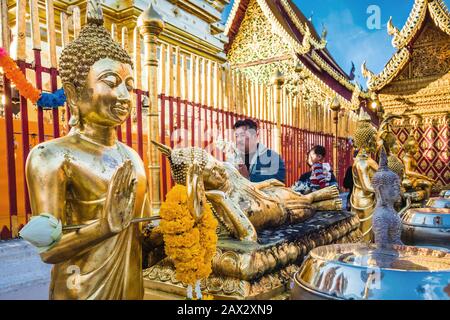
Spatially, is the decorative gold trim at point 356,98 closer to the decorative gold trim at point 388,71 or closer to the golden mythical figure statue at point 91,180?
the decorative gold trim at point 388,71

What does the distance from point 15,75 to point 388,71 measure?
27.6 ft

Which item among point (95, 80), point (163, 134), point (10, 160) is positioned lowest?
point (10, 160)

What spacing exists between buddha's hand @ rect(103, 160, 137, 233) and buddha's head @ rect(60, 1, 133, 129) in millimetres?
257

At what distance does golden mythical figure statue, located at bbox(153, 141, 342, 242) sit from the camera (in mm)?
1552

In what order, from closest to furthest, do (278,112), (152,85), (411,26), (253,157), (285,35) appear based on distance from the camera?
(152,85) → (253,157) → (278,112) → (285,35) → (411,26)

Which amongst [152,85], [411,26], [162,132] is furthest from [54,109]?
[411,26]

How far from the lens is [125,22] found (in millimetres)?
4227

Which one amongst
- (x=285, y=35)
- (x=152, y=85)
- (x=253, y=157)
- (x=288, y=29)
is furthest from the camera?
(x=288, y=29)

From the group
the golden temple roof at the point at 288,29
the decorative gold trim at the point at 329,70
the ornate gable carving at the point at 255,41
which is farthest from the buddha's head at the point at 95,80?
the decorative gold trim at the point at 329,70

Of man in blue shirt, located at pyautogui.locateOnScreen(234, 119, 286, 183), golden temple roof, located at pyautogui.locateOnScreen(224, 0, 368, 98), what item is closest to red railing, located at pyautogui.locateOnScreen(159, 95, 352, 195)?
man in blue shirt, located at pyautogui.locateOnScreen(234, 119, 286, 183)

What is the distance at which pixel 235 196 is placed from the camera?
1.99m

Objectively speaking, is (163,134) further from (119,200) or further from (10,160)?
(119,200)
